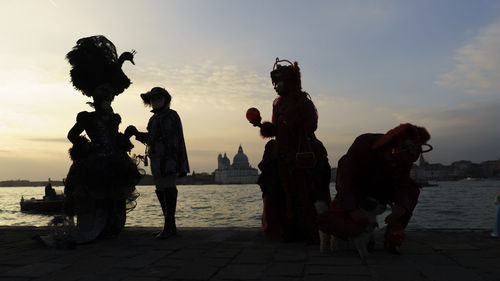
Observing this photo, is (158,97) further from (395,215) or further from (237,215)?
(237,215)

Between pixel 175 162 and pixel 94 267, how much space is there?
199 centimetres

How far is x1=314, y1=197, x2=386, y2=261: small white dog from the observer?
3979 mm

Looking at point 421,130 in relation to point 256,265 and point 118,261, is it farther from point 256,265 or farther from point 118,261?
point 118,261

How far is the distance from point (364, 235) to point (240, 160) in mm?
143561

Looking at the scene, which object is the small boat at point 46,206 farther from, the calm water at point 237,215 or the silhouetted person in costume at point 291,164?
the silhouetted person in costume at point 291,164

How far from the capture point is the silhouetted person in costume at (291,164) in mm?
5035

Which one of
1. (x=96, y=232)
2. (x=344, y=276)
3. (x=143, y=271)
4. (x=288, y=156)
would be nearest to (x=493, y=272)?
(x=344, y=276)

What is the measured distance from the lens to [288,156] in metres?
5.11

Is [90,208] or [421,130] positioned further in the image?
[90,208]

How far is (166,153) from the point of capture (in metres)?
5.58

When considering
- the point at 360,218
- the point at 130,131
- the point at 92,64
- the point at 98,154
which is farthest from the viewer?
the point at 130,131

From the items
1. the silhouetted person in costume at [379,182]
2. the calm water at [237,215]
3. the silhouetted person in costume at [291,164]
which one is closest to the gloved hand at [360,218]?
the silhouetted person in costume at [379,182]

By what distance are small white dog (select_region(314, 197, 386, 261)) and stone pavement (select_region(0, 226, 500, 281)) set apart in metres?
0.10

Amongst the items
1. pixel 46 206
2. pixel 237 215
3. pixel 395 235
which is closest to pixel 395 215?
pixel 395 235
